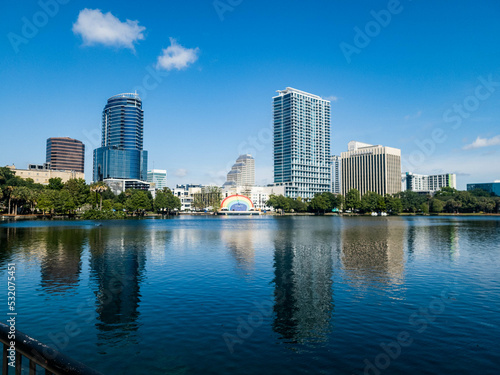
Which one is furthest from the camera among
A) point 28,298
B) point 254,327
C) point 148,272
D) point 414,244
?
point 414,244

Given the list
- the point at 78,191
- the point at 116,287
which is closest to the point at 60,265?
the point at 116,287

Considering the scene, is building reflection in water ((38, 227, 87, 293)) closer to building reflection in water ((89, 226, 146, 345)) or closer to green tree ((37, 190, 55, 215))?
building reflection in water ((89, 226, 146, 345))

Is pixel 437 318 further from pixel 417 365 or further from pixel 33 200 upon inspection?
pixel 33 200

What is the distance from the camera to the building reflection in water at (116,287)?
18.5 metres

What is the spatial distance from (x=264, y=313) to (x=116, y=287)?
38.7 feet

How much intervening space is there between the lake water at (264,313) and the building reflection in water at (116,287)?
0.11 meters

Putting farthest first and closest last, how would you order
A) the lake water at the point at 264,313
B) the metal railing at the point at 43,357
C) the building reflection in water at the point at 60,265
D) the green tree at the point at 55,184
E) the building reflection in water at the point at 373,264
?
the green tree at the point at 55,184, the building reflection in water at the point at 373,264, the building reflection in water at the point at 60,265, the lake water at the point at 264,313, the metal railing at the point at 43,357

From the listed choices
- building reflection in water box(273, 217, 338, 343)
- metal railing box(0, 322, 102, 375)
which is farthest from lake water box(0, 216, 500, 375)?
metal railing box(0, 322, 102, 375)

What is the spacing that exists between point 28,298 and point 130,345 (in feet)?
36.8

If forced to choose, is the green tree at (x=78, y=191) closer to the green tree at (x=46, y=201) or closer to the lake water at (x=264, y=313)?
the green tree at (x=46, y=201)

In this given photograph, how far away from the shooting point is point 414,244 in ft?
174

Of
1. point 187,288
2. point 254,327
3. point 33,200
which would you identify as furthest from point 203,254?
point 33,200

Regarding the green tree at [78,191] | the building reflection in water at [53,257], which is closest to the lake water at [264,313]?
the building reflection in water at [53,257]

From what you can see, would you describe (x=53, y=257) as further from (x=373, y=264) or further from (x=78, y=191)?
(x=78, y=191)
